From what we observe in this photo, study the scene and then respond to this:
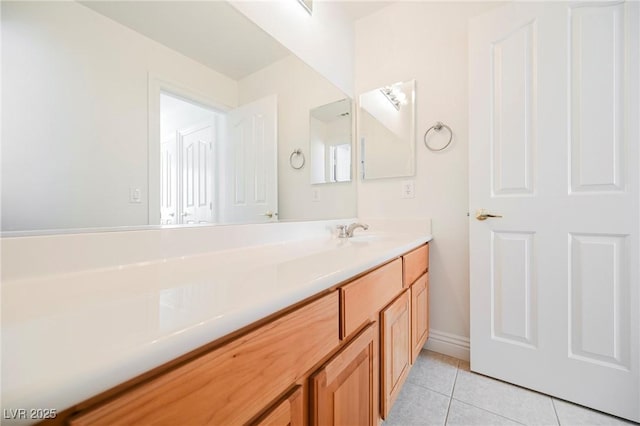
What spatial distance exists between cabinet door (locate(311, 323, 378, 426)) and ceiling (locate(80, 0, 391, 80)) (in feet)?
3.45

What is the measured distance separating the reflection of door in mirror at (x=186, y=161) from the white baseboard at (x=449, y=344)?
61.2 inches

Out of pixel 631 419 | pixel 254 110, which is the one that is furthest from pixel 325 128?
pixel 631 419

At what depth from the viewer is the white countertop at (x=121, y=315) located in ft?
0.77

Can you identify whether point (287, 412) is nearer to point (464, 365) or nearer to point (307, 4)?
point (464, 365)

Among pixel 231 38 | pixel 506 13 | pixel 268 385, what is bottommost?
pixel 268 385

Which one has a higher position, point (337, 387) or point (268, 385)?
point (268, 385)

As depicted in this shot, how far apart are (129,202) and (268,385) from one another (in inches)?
24.4

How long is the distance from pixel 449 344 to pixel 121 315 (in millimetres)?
1790

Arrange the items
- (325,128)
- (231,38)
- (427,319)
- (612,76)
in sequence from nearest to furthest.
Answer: (231,38), (612,76), (427,319), (325,128)

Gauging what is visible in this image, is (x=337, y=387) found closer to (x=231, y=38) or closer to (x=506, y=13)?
(x=231, y=38)

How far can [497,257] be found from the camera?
1.38 metres

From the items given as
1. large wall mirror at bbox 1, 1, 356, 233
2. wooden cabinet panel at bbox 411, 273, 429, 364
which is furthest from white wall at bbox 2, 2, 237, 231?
wooden cabinet panel at bbox 411, 273, 429, 364

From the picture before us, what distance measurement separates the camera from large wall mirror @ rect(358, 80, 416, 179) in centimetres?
173

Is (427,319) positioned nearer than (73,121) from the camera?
No
